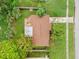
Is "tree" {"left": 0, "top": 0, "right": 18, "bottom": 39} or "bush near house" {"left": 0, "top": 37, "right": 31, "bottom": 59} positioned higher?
"tree" {"left": 0, "top": 0, "right": 18, "bottom": 39}

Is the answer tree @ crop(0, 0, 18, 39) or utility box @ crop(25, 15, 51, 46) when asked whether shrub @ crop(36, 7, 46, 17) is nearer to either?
utility box @ crop(25, 15, 51, 46)

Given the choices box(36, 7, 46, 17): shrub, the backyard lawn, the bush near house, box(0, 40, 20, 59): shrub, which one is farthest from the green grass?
box(0, 40, 20, 59): shrub

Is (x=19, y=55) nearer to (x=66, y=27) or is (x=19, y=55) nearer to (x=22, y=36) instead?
(x=22, y=36)

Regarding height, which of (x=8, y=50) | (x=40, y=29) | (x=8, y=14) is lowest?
(x=8, y=50)

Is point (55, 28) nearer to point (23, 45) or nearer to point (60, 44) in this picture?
point (60, 44)

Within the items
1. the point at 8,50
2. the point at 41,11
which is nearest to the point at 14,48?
the point at 8,50

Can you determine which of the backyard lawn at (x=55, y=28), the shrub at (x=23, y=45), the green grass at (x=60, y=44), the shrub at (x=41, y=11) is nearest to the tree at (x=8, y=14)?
the backyard lawn at (x=55, y=28)

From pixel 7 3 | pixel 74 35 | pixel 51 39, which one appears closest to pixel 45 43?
pixel 51 39

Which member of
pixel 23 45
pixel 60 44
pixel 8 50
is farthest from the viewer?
pixel 60 44
